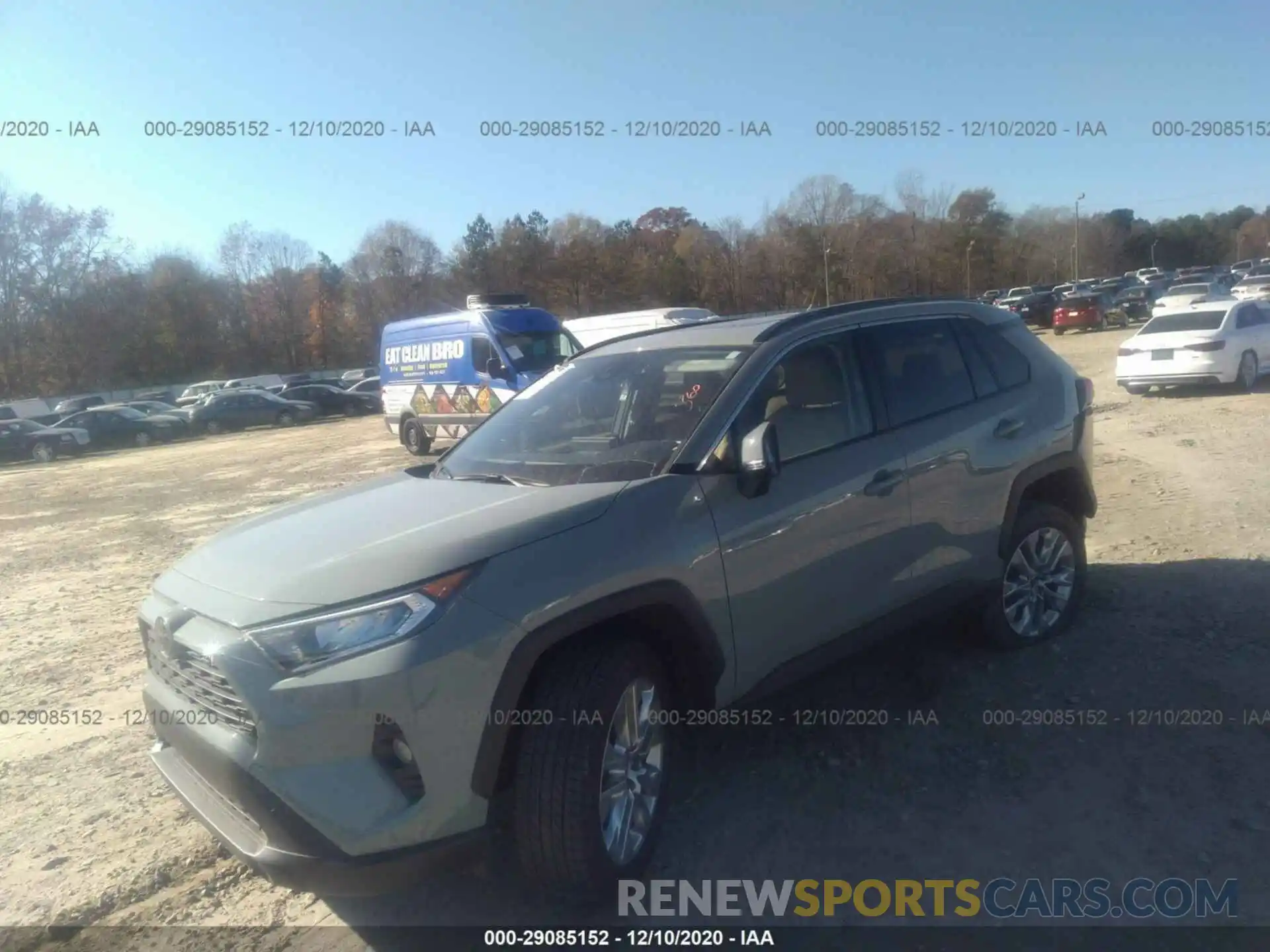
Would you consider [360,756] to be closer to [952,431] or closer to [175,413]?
[952,431]

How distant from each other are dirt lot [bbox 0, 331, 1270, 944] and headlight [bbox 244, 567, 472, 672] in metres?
1.16

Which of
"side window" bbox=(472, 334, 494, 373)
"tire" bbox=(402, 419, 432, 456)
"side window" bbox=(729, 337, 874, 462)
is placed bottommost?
"tire" bbox=(402, 419, 432, 456)

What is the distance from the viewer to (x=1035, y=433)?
4828 millimetres

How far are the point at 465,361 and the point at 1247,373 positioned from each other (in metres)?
13.6

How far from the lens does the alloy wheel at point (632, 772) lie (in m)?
3.01

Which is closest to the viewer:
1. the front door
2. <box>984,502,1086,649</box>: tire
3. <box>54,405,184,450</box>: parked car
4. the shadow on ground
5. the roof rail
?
the shadow on ground

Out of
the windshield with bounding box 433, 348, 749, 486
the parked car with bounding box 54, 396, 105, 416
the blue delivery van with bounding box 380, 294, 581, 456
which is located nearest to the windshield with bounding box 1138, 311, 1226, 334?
the blue delivery van with bounding box 380, 294, 581, 456

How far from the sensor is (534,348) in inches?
696

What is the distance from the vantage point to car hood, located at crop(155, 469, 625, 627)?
277cm

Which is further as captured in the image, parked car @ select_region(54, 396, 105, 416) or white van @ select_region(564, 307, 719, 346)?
parked car @ select_region(54, 396, 105, 416)

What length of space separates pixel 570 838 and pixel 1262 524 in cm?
656

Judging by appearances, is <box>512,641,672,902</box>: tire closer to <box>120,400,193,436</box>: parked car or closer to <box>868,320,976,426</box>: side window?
<box>868,320,976,426</box>: side window

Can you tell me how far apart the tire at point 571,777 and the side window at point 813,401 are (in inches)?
45.1
